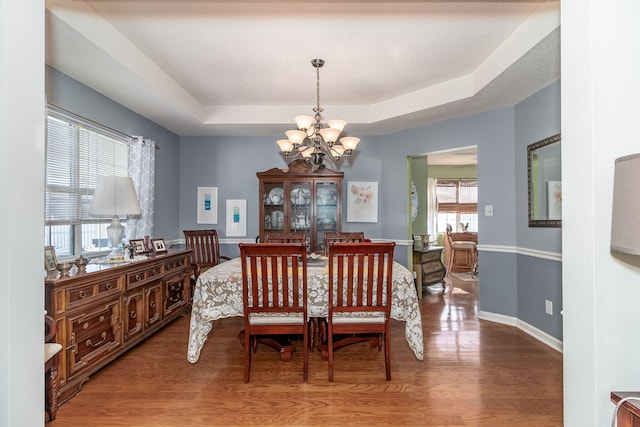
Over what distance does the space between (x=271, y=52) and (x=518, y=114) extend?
102 inches

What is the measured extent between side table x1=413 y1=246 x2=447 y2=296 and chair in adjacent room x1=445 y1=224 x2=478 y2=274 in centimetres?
146

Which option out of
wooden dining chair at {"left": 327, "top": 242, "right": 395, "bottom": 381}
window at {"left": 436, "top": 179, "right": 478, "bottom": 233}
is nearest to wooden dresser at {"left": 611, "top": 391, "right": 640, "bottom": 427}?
wooden dining chair at {"left": 327, "top": 242, "right": 395, "bottom": 381}

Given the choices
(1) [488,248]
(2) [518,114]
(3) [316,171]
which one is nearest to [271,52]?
(3) [316,171]

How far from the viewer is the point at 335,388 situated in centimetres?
212

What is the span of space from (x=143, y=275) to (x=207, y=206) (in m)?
1.99

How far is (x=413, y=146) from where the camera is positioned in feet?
14.3

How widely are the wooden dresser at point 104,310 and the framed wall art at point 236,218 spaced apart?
4.61 feet

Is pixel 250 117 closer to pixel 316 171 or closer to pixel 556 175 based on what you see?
pixel 316 171

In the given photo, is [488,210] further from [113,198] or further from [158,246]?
[113,198]

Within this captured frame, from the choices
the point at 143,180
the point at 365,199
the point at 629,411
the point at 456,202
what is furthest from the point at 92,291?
the point at 456,202

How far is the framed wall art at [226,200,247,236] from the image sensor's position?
15.4 feet

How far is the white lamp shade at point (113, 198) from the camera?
260cm

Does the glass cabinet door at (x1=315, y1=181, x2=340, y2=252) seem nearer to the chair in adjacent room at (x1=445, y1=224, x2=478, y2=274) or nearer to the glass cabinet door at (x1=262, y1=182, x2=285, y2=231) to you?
the glass cabinet door at (x1=262, y1=182, x2=285, y2=231)

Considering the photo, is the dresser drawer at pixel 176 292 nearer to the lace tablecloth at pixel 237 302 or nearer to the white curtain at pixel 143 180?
the white curtain at pixel 143 180
